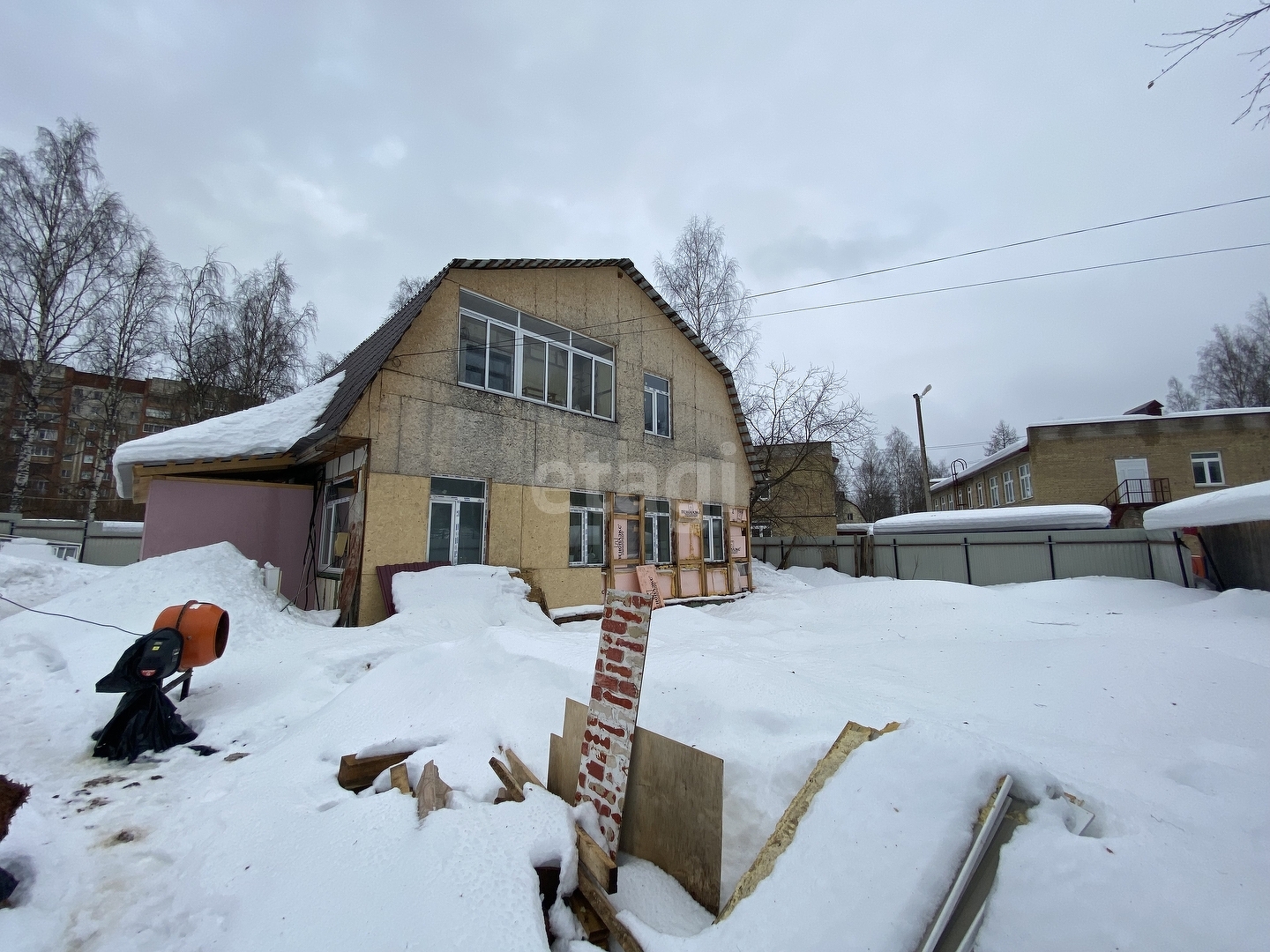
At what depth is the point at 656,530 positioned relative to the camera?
41.5 feet

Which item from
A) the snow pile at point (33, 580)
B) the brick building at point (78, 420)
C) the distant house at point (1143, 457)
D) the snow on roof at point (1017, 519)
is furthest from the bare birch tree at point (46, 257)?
the distant house at point (1143, 457)

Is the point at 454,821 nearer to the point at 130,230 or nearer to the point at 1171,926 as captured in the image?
Result: the point at 1171,926

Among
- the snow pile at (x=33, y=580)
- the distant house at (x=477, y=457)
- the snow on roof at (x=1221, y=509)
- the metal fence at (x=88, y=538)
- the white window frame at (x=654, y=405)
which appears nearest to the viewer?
the snow pile at (x=33, y=580)

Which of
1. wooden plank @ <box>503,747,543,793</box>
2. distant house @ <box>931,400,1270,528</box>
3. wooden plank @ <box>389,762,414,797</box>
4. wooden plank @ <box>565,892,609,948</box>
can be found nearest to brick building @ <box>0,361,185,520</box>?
wooden plank @ <box>389,762,414,797</box>

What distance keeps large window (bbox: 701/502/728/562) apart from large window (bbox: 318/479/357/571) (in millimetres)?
8169

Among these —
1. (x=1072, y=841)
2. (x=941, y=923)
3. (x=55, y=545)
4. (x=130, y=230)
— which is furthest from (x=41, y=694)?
(x=130, y=230)

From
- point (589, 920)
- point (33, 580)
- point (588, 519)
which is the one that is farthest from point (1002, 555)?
point (33, 580)

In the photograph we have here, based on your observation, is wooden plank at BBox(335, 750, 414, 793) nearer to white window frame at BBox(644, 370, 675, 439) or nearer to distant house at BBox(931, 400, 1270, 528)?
white window frame at BBox(644, 370, 675, 439)

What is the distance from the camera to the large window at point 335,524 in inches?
346

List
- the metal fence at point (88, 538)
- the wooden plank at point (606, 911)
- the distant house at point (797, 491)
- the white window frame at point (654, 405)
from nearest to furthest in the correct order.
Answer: the wooden plank at point (606, 911) → the white window frame at point (654, 405) → the metal fence at point (88, 538) → the distant house at point (797, 491)

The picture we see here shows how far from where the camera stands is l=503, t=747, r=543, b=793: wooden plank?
126 inches

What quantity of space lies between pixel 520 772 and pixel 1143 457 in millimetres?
32762

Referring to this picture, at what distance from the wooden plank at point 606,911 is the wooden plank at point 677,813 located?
1.43 feet

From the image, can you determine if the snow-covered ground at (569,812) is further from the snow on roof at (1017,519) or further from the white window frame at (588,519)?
the snow on roof at (1017,519)
